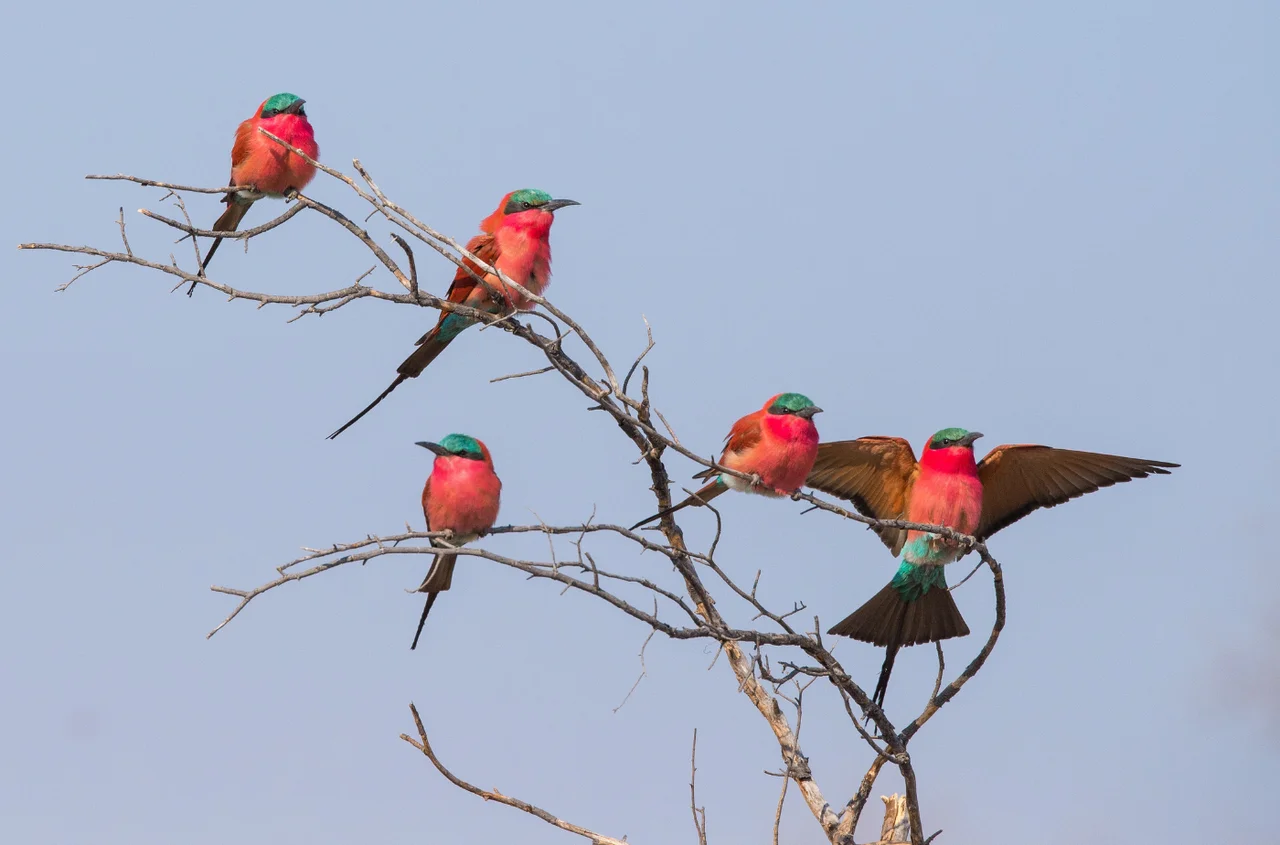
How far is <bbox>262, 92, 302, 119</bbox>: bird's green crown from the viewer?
20.8 feet

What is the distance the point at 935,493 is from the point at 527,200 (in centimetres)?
219

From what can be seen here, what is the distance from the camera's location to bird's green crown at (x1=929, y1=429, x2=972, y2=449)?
592cm

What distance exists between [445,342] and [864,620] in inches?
87.4

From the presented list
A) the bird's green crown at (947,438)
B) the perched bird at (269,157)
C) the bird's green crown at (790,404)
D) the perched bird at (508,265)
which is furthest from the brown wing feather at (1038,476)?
the perched bird at (269,157)

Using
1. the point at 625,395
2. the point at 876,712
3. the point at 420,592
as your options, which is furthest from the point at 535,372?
the point at 876,712

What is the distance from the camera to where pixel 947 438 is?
5945 mm

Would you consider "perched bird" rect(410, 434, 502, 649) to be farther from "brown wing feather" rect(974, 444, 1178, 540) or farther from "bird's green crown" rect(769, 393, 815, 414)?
"brown wing feather" rect(974, 444, 1178, 540)

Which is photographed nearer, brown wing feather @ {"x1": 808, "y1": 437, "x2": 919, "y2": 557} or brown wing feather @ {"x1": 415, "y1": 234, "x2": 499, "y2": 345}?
brown wing feather @ {"x1": 415, "y1": 234, "x2": 499, "y2": 345}

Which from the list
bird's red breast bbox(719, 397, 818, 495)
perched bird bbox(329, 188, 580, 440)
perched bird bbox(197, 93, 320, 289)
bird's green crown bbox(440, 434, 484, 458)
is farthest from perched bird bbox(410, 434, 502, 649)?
perched bird bbox(197, 93, 320, 289)

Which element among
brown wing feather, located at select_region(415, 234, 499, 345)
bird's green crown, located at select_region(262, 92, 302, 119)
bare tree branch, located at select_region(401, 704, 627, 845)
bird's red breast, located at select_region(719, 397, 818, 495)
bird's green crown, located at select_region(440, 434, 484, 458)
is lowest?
bare tree branch, located at select_region(401, 704, 627, 845)

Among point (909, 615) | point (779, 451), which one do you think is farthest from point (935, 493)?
point (779, 451)

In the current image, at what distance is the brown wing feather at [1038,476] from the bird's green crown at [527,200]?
2278 mm

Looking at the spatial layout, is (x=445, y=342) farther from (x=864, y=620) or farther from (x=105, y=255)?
(x=864, y=620)

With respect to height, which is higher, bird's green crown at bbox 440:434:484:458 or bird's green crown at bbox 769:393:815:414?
bird's green crown at bbox 769:393:815:414
